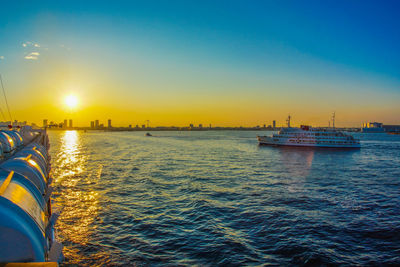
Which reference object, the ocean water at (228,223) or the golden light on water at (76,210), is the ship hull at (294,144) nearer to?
the ocean water at (228,223)

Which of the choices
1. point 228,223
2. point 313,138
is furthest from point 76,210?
point 313,138

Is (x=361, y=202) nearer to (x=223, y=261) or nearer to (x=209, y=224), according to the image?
(x=209, y=224)

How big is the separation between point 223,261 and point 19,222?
9.70 metres

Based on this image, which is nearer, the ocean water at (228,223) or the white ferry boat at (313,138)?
the ocean water at (228,223)

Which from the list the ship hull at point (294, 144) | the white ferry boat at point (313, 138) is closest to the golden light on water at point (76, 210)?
the ship hull at point (294, 144)

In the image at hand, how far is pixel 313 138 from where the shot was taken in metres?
101

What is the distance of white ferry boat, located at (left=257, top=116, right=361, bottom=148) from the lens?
319ft

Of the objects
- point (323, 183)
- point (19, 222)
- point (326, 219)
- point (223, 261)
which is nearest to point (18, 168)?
point (19, 222)

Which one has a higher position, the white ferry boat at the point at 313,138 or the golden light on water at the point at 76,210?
the white ferry boat at the point at 313,138

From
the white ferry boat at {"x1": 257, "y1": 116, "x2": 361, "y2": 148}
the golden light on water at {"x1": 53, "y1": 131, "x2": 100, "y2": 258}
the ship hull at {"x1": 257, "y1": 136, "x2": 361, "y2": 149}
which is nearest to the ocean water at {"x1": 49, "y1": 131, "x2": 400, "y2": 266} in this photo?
the golden light on water at {"x1": 53, "y1": 131, "x2": 100, "y2": 258}

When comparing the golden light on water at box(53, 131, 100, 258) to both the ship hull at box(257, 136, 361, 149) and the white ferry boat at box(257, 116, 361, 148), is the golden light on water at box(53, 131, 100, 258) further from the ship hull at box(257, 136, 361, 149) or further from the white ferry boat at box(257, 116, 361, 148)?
the white ferry boat at box(257, 116, 361, 148)

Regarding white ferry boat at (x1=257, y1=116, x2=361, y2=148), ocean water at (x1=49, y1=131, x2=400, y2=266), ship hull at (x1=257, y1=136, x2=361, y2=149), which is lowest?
ocean water at (x1=49, y1=131, x2=400, y2=266)

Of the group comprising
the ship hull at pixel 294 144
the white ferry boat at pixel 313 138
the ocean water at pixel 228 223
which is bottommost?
the ocean water at pixel 228 223

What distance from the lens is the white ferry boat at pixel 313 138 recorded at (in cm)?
9721
